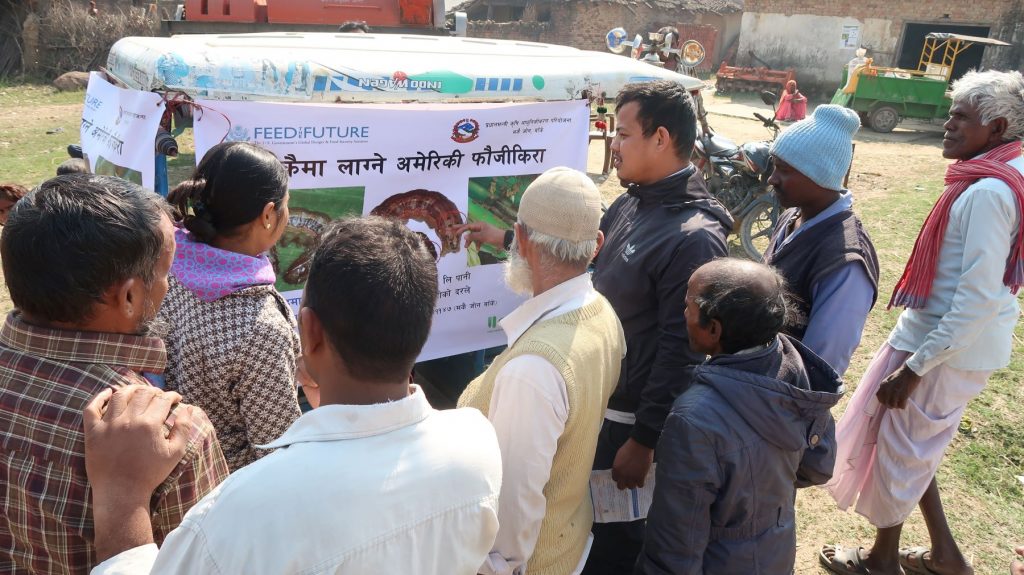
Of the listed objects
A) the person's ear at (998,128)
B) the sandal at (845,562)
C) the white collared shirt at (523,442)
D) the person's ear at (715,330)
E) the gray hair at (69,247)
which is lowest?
the sandal at (845,562)

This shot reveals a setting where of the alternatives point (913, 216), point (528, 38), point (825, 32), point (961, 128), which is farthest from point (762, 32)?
point (961, 128)

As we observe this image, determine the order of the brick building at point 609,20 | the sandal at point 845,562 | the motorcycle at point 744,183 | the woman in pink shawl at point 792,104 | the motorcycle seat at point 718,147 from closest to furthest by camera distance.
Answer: the sandal at point 845,562
the motorcycle at point 744,183
the motorcycle seat at point 718,147
the woman in pink shawl at point 792,104
the brick building at point 609,20

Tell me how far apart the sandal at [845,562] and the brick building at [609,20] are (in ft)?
85.0

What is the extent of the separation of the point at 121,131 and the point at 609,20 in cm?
2728

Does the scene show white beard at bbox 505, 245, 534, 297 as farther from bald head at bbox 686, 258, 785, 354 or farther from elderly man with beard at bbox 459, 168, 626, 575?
bald head at bbox 686, 258, 785, 354

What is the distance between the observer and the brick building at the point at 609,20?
26938 mm

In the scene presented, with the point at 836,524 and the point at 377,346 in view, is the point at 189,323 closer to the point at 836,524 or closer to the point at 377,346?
the point at 377,346

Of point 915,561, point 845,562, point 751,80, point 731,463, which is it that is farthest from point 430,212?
point 751,80

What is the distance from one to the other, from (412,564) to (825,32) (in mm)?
25025

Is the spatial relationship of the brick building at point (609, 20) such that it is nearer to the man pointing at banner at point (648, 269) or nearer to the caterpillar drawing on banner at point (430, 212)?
the caterpillar drawing on banner at point (430, 212)

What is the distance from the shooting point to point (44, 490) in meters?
1.14

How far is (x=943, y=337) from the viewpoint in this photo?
2.46 m

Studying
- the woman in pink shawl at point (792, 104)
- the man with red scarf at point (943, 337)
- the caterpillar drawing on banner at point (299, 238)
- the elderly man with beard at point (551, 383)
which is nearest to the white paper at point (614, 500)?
the elderly man with beard at point (551, 383)

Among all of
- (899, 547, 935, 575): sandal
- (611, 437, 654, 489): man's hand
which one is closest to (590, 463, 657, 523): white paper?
(611, 437, 654, 489): man's hand
